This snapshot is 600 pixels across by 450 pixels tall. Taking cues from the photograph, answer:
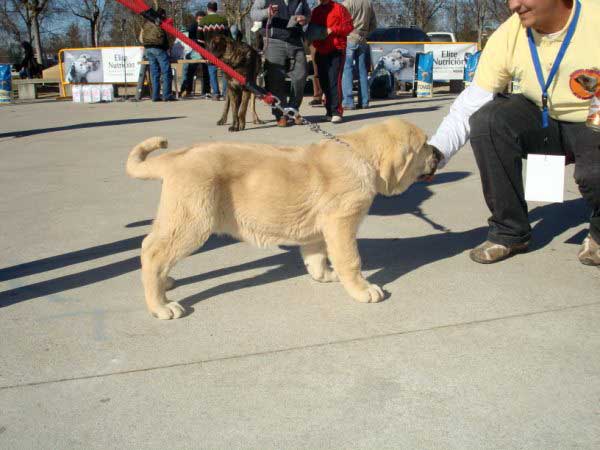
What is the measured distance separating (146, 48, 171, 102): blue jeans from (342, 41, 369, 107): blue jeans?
5022 mm

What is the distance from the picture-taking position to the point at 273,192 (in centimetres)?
306

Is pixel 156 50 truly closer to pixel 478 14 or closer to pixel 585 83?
pixel 585 83

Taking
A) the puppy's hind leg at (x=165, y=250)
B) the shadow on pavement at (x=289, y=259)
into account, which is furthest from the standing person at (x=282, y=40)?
the puppy's hind leg at (x=165, y=250)

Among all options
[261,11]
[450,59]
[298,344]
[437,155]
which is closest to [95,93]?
[261,11]

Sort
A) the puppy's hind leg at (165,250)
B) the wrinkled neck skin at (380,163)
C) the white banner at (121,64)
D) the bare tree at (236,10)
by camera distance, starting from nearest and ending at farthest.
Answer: the puppy's hind leg at (165,250) < the wrinkled neck skin at (380,163) < the white banner at (121,64) < the bare tree at (236,10)

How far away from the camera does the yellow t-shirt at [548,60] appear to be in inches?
136

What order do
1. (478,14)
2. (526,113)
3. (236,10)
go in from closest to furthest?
(526,113)
(236,10)
(478,14)

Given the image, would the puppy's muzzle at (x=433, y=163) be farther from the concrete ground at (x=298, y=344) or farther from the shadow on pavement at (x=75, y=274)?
the shadow on pavement at (x=75, y=274)

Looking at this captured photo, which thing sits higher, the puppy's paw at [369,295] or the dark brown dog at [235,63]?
the dark brown dog at [235,63]

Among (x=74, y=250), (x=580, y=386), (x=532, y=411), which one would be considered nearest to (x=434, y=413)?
(x=532, y=411)

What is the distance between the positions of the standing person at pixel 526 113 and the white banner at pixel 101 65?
15514 mm

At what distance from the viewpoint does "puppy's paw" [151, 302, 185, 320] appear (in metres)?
2.99

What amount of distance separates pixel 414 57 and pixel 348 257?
14659 mm

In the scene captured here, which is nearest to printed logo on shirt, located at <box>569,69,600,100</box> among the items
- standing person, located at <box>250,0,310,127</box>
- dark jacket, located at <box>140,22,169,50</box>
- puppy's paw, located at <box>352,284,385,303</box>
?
puppy's paw, located at <box>352,284,385,303</box>
